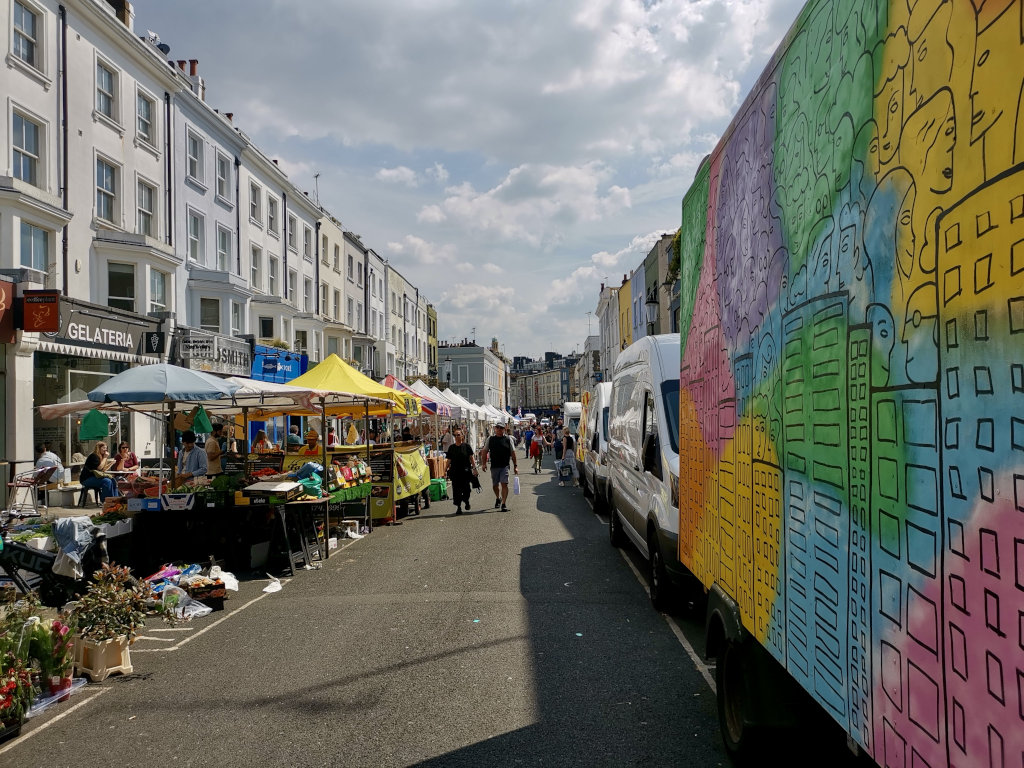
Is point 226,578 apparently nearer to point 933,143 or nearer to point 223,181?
point 933,143

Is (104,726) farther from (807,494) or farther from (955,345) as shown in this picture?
(955,345)

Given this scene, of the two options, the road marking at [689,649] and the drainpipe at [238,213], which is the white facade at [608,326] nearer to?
the drainpipe at [238,213]

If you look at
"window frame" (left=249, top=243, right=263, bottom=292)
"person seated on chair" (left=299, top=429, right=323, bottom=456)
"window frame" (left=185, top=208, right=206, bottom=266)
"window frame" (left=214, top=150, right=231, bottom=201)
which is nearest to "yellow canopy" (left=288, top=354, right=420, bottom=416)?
"person seated on chair" (left=299, top=429, right=323, bottom=456)

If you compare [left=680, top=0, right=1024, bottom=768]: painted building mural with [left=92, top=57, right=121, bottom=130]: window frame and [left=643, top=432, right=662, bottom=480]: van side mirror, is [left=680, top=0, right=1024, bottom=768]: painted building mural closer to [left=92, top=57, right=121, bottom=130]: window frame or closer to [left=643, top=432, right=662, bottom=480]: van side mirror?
[left=643, top=432, right=662, bottom=480]: van side mirror

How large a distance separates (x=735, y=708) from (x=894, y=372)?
260 cm

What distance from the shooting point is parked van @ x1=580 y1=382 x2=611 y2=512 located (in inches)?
540

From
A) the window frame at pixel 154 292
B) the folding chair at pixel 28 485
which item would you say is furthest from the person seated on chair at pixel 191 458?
the window frame at pixel 154 292

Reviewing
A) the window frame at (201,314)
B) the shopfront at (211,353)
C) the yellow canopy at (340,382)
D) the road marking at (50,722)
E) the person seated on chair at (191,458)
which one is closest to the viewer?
the road marking at (50,722)

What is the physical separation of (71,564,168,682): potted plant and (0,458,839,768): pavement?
0.55 ft

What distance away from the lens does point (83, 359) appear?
17844mm

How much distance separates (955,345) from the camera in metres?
1.70

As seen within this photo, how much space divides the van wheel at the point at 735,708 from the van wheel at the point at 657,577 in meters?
2.70

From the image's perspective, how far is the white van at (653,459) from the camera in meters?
6.59

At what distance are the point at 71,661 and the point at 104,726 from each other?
2.94ft
